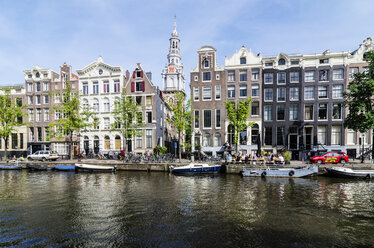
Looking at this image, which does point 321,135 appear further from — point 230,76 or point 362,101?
point 230,76

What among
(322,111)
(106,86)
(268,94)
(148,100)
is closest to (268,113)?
(268,94)

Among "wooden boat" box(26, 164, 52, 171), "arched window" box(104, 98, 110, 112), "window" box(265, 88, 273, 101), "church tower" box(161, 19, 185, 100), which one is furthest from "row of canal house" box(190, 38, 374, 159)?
"church tower" box(161, 19, 185, 100)

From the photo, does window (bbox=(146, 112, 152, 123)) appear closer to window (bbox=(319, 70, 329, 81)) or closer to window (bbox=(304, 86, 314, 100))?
window (bbox=(304, 86, 314, 100))

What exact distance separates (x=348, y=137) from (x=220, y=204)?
34.2 metres

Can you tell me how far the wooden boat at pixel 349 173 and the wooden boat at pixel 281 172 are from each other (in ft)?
6.70

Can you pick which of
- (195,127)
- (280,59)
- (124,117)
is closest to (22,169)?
(124,117)

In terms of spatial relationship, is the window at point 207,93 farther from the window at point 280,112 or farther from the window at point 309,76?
the window at point 309,76

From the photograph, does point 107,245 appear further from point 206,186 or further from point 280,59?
point 280,59

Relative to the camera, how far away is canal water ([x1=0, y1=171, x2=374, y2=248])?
10.0 meters

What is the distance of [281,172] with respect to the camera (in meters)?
26.1

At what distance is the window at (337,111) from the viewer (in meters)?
38.1

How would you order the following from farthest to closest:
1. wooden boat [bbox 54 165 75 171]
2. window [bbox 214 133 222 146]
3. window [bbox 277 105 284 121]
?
window [bbox 214 133 222 146] → window [bbox 277 105 284 121] → wooden boat [bbox 54 165 75 171]

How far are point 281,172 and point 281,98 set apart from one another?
18.3m

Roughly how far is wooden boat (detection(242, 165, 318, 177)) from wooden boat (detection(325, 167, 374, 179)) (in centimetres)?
204
